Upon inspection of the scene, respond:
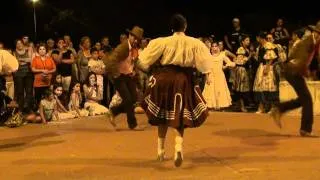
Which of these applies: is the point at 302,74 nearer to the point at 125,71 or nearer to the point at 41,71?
the point at 125,71

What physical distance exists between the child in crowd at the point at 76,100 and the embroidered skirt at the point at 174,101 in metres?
6.91

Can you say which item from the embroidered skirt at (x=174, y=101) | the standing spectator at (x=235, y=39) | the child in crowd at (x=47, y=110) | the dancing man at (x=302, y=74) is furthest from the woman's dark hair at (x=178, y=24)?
the standing spectator at (x=235, y=39)

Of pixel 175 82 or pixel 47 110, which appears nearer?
pixel 175 82

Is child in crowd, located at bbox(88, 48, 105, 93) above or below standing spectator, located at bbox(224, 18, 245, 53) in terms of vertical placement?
below

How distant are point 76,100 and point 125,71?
365 centimetres

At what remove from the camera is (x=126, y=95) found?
12.2 metres

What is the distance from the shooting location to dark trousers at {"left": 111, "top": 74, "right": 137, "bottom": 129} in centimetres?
1215

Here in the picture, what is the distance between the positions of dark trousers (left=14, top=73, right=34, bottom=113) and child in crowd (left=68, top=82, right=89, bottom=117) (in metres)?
1.11

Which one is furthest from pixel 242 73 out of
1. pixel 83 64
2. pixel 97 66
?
pixel 83 64

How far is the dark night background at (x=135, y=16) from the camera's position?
21547 millimetres

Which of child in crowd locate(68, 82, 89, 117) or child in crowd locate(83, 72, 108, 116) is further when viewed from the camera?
child in crowd locate(83, 72, 108, 116)

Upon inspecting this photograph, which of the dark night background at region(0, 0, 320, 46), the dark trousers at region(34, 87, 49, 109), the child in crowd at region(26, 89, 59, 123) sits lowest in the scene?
the child in crowd at region(26, 89, 59, 123)

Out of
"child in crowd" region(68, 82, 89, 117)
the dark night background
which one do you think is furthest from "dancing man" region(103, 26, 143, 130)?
the dark night background

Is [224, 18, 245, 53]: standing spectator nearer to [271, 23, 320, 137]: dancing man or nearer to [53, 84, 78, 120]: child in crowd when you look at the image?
[53, 84, 78, 120]: child in crowd
